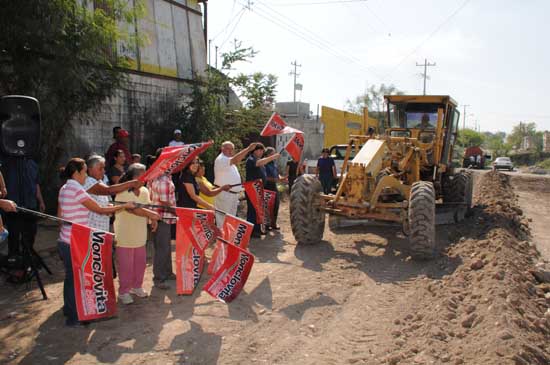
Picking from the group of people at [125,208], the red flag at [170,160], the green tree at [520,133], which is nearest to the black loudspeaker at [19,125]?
the group of people at [125,208]

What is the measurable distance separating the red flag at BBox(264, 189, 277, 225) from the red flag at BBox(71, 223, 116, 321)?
15.4 feet

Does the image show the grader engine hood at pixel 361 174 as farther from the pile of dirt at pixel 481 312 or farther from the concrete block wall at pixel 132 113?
the concrete block wall at pixel 132 113

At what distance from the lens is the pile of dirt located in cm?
428

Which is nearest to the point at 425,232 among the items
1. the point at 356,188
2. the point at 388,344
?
the point at 356,188

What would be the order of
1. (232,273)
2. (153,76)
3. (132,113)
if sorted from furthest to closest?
(153,76) → (132,113) → (232,273)

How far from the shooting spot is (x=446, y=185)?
11.7 metres

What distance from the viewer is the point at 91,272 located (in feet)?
16.1

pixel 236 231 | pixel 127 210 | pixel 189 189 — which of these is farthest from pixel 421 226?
pixel 127 210

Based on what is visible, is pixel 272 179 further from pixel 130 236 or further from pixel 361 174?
pixel 130 236

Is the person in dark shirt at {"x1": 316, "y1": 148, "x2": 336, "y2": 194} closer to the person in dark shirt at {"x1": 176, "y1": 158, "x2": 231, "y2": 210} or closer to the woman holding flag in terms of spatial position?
the person in dark shirt at {"x1": 176, "y1": 158, "x2": 231, "y2": 210}

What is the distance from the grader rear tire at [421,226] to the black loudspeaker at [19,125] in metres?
5.24

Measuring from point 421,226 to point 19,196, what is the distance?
18.0 ft

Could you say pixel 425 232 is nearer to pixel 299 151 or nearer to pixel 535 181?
pixel 299 151

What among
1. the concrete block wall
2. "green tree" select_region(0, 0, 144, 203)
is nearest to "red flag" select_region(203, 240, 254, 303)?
"green tree" select_region(0, 0, 144, 203)
